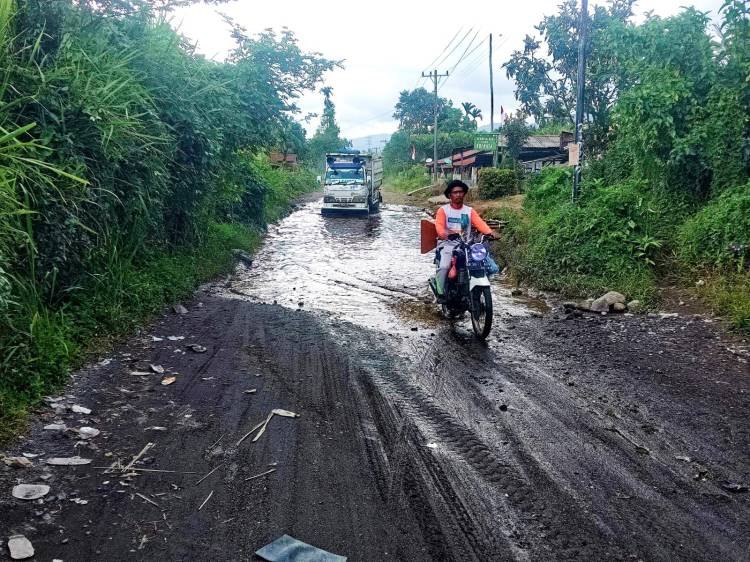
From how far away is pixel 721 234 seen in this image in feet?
30.4

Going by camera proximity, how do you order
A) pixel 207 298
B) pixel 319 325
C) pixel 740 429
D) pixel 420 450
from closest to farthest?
pixel 420 450 < pixel 740 429 < pixel 319 325 < pixel 207 298

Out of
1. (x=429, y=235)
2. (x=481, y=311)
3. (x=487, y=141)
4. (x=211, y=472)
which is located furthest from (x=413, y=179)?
(x=211, y=472)

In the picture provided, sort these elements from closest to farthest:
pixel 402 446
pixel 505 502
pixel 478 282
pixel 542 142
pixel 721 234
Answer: pixel 505 502, pixel 402 446, pixel 478 282, pixel 721 234, pixel 542 142

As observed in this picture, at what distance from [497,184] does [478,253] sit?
21014 mm

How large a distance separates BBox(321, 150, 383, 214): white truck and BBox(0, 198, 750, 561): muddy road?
20.4m

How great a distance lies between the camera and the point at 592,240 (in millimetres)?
10992

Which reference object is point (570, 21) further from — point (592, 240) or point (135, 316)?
point (135, 316)

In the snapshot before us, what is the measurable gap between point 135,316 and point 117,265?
0.70 metres

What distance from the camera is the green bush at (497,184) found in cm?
2769

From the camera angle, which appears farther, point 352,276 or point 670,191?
point 352,276

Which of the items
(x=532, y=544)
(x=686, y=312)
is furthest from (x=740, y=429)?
(x=686, y=312)

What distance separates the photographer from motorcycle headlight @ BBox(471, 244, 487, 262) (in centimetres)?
757

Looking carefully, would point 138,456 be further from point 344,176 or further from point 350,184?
point 344,176

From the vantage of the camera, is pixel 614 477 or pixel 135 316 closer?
pixel 614 477
